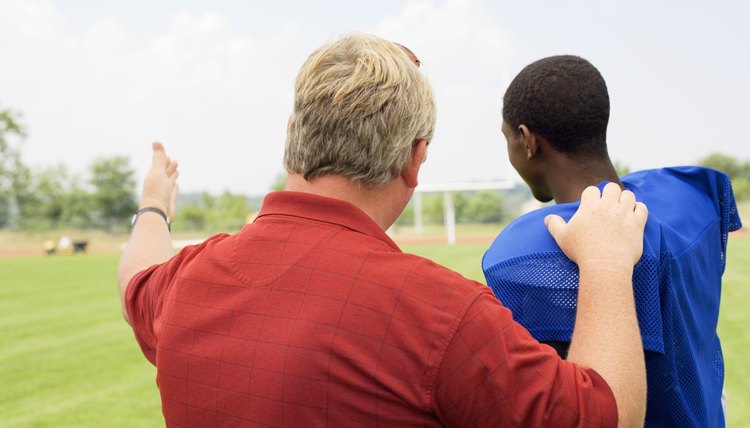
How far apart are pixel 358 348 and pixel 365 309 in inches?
2.7

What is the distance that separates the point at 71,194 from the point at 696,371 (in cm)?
7103

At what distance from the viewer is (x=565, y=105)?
1928mm

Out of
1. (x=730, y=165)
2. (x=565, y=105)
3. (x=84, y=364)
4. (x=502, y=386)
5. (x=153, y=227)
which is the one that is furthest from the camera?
(x=730, y=165)

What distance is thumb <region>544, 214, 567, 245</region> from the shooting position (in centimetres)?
160

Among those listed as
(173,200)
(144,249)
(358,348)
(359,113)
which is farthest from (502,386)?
(173,200)

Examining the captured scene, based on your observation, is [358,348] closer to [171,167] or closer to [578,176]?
[578,176]

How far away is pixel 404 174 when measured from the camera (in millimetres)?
1537

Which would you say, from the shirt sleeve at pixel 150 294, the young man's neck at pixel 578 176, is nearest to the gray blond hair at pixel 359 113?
the shirt sleeve at pixel 150 294

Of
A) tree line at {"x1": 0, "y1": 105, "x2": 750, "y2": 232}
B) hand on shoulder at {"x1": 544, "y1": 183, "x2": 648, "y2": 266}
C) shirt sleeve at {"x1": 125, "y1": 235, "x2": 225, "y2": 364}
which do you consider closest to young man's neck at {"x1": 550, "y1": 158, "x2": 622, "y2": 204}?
hand on shoulder at {"x1": 544, "y1": 183, "x2": 648, "y2": 266}

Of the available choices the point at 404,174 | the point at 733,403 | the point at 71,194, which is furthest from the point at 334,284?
the point at 71,194

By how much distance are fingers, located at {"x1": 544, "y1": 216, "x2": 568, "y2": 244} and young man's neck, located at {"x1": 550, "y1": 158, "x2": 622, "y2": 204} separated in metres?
0.30

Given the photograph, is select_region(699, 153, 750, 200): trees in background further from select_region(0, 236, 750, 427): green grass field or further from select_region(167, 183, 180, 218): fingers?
select_region(167, 183, 180, 218): fingers

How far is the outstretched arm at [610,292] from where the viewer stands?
4.38ft

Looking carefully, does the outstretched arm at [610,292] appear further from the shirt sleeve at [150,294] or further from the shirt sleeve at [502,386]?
the shirt sleeve at [150,294]
